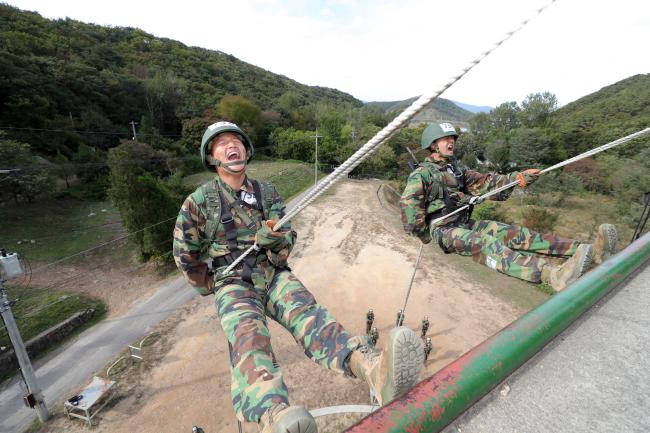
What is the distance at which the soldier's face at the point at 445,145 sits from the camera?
4996mm

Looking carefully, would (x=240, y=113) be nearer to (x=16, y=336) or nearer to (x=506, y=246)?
(x=16, y=336)

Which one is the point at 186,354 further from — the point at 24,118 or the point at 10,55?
the point at 10,55

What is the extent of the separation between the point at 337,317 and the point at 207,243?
31.3ft

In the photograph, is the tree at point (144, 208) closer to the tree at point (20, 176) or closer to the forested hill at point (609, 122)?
the tree at point (20, 176)

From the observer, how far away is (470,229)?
443 centimetres

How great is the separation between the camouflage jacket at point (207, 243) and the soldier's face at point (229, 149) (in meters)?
0.26

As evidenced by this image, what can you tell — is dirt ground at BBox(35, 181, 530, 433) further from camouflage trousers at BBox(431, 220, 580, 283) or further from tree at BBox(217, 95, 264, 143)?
tree at BBox(217, 95, 264, 143)

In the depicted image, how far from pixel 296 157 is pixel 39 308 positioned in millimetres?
38236

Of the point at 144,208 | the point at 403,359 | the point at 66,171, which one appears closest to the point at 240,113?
the point at 66,171

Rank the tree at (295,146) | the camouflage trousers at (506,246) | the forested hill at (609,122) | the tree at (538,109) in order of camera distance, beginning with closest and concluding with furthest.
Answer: the camouflage trousers at (506,246), the forested hill at (609,122), the tree at (295,146), the tree at (538,109)

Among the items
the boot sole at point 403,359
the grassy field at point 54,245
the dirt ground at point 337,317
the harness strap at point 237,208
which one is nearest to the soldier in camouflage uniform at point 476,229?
the boot sole at point 403,359

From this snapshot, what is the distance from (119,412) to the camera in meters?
8.11

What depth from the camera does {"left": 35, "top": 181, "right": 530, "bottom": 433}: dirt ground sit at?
8039 mm

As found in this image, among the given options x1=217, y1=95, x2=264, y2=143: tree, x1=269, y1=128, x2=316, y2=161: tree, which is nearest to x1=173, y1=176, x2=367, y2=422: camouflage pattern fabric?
x1=269, y1=128, x2=316, y2=161: tree
